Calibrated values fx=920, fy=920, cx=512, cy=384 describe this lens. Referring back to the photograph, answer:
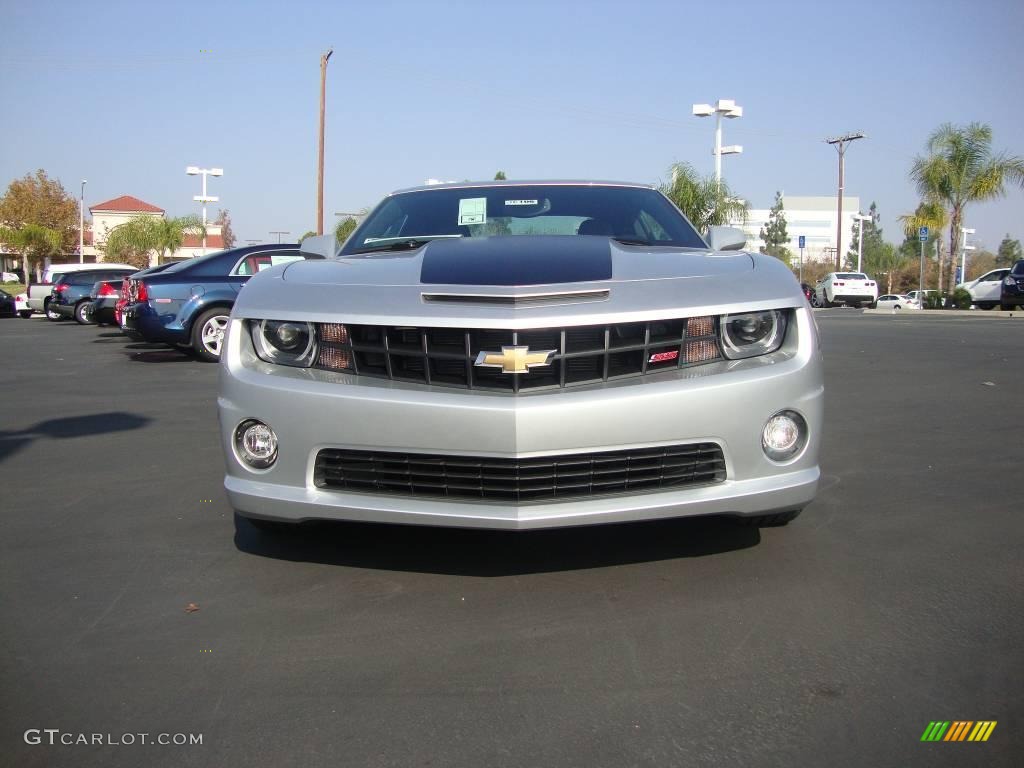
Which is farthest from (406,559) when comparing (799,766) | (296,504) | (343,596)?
(799,766)

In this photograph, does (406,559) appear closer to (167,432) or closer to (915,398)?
(167,432)

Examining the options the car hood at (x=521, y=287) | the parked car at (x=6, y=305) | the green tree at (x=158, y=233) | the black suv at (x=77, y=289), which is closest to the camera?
the car hood at (x=521, y=287)

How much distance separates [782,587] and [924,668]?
0.68 m

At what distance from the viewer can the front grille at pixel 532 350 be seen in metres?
2.98

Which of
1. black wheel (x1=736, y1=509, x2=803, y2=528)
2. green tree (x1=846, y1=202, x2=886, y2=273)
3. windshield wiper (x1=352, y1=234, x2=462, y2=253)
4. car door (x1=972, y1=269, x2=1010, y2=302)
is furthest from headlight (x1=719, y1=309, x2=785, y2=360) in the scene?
green tree (x1=846, y1=202, x2=886, y2=273)

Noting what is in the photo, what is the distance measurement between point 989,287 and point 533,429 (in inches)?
1274

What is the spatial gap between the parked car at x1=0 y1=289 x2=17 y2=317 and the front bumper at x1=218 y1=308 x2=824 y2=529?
104 feet

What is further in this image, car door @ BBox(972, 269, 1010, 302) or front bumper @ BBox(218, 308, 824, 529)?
car door @ BBox(972, 269, 1010, 302)

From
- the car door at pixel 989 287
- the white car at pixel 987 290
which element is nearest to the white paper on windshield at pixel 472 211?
the white car at pixel 987 290

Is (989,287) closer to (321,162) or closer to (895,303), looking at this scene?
(895,303)

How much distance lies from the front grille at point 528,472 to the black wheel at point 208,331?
9.11 metres

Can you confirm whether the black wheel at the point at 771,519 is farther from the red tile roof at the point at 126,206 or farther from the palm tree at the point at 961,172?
the red tile roof at the point at 126,206

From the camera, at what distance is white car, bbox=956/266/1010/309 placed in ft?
100

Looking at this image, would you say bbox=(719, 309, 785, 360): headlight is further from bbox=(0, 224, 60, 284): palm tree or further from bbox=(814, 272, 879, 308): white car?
bbox=(0, 224, 60, 284): palm tree
